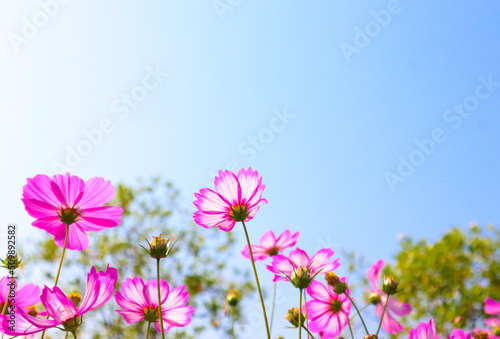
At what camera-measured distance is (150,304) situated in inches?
30.0

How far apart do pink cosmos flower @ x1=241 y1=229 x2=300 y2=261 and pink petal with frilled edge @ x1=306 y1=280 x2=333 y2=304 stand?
310 millimetres

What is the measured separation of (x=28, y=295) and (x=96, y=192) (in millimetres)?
212

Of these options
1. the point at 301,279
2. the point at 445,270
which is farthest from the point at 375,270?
the point at 445,270

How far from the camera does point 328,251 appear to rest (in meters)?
0.90

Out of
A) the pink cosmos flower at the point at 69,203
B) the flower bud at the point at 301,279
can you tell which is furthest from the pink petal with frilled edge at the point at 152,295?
the flower bud at the point at 301,279

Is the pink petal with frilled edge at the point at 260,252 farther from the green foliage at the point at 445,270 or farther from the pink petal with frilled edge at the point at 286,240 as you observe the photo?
the green foliage at the point at 445,270

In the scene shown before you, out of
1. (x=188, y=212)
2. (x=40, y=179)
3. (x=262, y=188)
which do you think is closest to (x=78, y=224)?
(x=40, y=179)

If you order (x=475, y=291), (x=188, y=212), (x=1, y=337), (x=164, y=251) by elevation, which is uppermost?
(x=188, y=212)

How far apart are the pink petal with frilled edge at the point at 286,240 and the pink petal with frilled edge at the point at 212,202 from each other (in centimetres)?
48

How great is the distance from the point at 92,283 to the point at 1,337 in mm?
292

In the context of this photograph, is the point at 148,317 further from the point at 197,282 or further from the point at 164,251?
the point at 197,282

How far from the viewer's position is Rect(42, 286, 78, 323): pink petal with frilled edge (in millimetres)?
586

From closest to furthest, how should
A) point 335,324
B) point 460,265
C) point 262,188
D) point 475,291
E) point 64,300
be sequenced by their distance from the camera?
point 64,300 → point 262,188 → point 335,324 → point 475,291 → point 460,265

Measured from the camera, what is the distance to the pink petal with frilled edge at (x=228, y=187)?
869 millimetres
